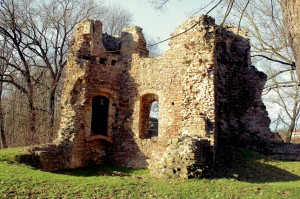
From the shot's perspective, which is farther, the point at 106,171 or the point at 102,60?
the point at 102,60

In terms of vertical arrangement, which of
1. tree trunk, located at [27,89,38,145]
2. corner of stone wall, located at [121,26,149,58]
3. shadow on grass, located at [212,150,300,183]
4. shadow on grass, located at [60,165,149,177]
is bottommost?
shadow on grass, located at [60,165,149,177]

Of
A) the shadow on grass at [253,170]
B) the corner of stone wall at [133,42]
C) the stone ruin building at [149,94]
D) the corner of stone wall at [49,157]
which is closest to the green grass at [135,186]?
the shadow on grass at [253,170]

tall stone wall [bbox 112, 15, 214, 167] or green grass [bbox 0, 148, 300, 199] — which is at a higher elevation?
tall stone wall [bbox 112, 15, 214, 167]

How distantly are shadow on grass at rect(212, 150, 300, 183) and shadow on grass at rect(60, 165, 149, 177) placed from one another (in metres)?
3.57

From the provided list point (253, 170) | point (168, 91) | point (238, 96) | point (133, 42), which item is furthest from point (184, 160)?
point (133, 42)

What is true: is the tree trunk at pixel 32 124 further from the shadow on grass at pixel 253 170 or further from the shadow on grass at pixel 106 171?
the shadow on grass at pixel 253 170

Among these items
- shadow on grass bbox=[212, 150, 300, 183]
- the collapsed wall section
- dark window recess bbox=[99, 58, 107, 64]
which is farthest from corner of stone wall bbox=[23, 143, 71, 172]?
the collapsed wall section

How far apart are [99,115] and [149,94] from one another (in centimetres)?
279

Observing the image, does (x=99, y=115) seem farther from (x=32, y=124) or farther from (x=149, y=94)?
(x=32, y=124)

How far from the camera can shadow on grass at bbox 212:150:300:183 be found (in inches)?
433

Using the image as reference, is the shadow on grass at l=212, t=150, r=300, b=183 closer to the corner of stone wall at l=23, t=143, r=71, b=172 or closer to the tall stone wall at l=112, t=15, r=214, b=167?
the tall stone wall at l=112, t=15, r=214, b=167

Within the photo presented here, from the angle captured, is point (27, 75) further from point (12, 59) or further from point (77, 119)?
point (77, 119)

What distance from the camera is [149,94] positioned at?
51.2ft

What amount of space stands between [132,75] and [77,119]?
3309 mm
